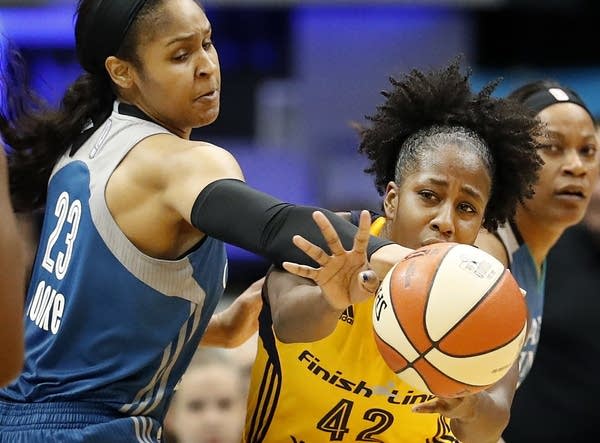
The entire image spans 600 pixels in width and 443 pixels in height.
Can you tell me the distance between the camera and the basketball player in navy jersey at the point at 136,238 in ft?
11.0

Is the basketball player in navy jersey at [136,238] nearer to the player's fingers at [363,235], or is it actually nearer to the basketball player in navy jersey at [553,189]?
the player's fingers at [363,235]

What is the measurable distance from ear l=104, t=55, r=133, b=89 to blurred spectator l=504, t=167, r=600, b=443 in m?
3.29

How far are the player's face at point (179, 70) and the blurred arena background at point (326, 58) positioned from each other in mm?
6878

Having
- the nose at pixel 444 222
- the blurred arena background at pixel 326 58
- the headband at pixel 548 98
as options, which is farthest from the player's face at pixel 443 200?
the blurred arena background at pixel 326 58

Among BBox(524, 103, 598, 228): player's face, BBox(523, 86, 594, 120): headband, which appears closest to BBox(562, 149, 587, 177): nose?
BBox(524, 103, 598, 228): player's face

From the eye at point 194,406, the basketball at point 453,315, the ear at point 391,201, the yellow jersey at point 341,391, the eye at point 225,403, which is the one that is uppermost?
the ear at point 391,201

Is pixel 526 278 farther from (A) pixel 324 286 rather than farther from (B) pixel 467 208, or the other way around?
(A) pixel 324 286

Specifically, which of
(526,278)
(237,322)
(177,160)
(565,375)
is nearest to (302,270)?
(177,160)

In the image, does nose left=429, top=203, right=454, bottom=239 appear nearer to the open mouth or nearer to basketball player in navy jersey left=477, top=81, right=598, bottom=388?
basketball player in navy jersey left=477, top=81, right=598, bottom=388

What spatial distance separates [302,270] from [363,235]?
0.20 metres

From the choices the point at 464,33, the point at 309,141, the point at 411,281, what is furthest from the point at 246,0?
the point at 411,281

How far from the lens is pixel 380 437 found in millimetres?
4086

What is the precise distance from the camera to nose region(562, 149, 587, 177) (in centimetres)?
499

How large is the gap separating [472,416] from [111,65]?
1.60m
